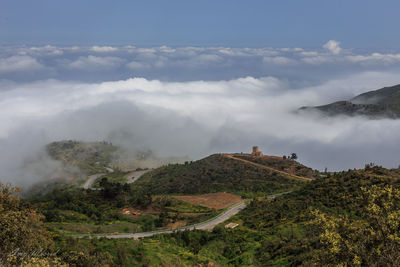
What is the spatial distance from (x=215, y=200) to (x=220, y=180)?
14780 millimetres

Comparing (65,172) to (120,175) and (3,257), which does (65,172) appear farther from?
(3,257)

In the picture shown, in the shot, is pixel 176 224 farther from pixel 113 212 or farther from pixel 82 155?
pixel 82 155

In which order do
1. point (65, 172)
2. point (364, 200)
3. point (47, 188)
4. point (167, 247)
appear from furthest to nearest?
point (65, 172)
point (47, 188)
point (167, 247)
point (364, 200)

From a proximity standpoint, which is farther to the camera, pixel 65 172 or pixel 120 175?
pixel 65 172

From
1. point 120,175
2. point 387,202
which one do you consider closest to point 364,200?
point 387,202

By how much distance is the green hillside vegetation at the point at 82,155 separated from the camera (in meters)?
160

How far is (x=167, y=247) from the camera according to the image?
3312 cm

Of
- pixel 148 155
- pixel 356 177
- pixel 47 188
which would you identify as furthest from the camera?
pixel 148 155

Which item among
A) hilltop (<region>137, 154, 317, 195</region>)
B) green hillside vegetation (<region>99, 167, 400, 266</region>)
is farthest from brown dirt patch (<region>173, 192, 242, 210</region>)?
green hillside vegetation (<region>99, 167, 400, 266</region>)

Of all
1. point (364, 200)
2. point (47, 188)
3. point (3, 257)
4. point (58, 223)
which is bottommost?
point (47, 188)

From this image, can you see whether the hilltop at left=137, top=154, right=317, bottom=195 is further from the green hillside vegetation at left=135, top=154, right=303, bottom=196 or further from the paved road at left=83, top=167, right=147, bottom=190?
the paved road at left=83, top=167, right=147, bottom=190

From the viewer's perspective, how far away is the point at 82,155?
183375mm

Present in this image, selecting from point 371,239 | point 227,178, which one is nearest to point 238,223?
point 227,178

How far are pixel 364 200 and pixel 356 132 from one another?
187 metres
